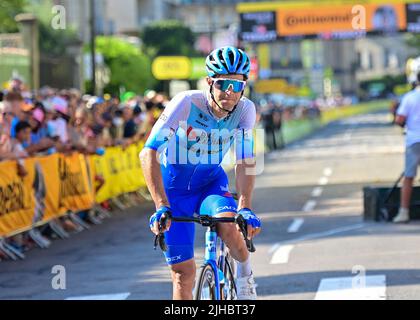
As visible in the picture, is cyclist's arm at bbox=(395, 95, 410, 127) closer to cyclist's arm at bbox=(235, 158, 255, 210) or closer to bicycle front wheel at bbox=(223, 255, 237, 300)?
bicycle front wheel at bbox=(223, 255, 237, 300)

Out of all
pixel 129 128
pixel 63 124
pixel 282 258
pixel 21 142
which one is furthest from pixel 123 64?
pixel 282 258

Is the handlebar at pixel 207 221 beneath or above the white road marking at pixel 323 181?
above

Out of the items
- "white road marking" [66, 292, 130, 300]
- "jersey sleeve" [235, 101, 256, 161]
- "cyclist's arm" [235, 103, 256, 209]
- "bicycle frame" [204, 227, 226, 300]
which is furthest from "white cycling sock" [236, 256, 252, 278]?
"white road marking" [66, 292, 130, 300]

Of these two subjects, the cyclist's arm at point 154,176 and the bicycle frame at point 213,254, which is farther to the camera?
the bicycle frame at point 213,254

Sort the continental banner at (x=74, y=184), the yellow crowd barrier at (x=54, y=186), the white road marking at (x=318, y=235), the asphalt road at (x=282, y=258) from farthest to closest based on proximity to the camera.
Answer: the continental banner at (x=74, y=184), the yellow crowd barrier at (x=54, y=186), the white road marking at (x=318, y=235), the asphalt road at (x=282, y=258)

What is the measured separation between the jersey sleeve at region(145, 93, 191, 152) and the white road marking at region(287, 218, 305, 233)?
8490mm

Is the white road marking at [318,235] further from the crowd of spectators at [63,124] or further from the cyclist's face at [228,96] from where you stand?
the cyclist's face at [228,96]

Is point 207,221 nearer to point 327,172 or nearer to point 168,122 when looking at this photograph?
point 168,122

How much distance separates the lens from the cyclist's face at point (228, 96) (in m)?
6.71

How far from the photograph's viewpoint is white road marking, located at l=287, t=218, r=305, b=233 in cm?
1531

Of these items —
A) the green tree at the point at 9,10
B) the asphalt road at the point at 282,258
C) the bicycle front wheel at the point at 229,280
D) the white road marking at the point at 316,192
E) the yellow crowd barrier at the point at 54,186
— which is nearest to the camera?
the bicycle front wheel at the point at 229,280

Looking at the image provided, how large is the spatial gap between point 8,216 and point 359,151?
1042 inches

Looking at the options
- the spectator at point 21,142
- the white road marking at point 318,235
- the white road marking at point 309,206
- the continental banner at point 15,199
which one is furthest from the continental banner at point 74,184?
the white road marking at point 318,235

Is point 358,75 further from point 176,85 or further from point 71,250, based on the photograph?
point 71,250
